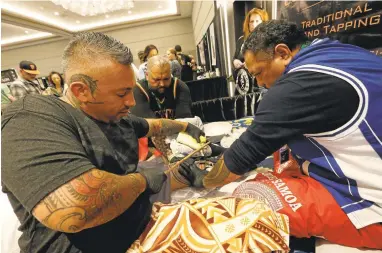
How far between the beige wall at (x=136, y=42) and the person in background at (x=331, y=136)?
9496 millimetres

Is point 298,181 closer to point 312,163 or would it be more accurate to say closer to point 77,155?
point 312,163

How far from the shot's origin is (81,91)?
73 cm

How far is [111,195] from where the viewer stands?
2.06ft

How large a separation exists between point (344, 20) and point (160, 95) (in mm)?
1646

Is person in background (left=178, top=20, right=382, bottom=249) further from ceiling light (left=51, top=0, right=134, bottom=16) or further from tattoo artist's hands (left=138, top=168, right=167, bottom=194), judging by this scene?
ceiling light (left=51, top=0, right=134, bottom=16)

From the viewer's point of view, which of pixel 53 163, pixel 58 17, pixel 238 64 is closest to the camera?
pixel 53 163

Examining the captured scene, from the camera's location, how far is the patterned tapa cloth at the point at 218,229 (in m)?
0.68

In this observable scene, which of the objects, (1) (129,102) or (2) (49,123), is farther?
(1) (129,102)

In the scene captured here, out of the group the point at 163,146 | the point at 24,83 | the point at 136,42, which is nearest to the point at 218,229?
the point at 163,146

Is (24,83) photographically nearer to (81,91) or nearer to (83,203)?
(81,91)

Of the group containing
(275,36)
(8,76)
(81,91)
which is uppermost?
(8,76)

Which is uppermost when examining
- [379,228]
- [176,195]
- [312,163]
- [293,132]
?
[293,132]

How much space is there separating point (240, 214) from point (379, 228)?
465 mm

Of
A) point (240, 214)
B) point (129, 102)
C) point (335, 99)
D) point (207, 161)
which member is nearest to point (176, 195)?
point (207, 161)
